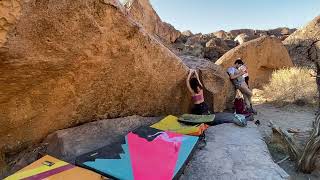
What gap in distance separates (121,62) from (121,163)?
1.84 m

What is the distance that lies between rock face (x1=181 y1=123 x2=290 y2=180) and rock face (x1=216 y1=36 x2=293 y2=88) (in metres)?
7.18

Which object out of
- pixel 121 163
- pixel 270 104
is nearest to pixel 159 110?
pixel 121 163

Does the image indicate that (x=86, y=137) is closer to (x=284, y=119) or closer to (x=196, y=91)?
(x=196, y=91)

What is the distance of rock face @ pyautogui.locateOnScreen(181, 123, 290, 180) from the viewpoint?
4297 millimetres

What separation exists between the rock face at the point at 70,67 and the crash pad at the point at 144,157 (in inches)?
36.9

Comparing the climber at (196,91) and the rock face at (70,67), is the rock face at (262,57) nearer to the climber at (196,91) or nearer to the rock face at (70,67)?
the climber at (196,91)

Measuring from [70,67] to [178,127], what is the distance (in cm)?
207

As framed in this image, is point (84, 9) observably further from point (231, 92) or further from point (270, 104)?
point (270, 104)

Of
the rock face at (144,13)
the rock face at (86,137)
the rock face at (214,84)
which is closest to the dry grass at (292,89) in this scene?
Answer: the rock face at (214,84)

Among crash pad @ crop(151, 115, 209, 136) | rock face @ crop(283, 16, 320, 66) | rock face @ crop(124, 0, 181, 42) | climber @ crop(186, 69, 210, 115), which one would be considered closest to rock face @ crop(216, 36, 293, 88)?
rock face @ crop(283, 16, 320, 66)

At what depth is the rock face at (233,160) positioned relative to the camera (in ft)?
14.1

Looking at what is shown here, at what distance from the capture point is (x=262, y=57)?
13672 millimetres

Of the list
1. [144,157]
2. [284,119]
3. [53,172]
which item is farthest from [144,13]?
[53,172]

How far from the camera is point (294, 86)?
1195 centimetres
